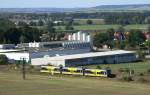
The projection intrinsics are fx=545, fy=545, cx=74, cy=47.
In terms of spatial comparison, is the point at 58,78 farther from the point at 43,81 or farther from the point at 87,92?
the point at 87,92

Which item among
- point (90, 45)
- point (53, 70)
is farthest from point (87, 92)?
Result: point (90, 45)

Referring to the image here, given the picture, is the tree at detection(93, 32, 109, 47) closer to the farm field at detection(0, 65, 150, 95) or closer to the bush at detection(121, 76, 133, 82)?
the farm field at detection(0, 65, 150, 95)

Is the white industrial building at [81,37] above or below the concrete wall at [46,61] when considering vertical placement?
above

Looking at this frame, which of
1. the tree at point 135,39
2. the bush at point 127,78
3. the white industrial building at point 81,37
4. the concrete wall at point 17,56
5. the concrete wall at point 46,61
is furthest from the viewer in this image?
the white industrial building at point 81,37

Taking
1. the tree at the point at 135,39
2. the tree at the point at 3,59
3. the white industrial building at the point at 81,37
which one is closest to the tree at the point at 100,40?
the white industrial building at the point at 81,37

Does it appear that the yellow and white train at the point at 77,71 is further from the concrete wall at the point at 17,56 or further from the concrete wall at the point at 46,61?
the concrete wall at the point at 17,56

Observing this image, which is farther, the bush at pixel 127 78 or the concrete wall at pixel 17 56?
the concrete wall at pixel 17 56

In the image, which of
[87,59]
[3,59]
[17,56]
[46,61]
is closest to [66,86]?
[46,61]
